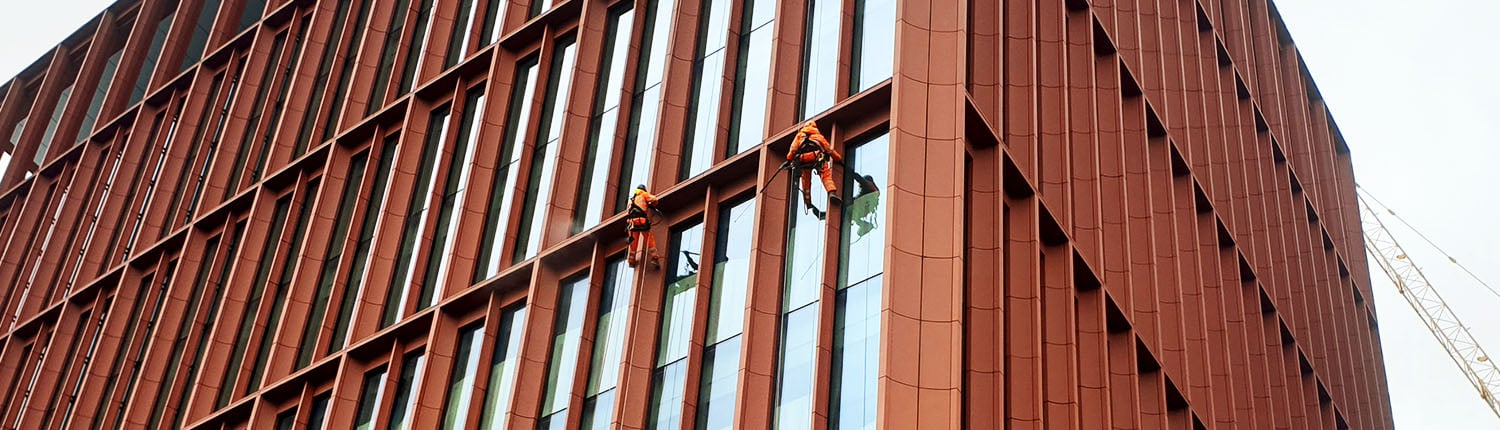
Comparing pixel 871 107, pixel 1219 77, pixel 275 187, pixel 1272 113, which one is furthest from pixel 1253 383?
pixel 275 187

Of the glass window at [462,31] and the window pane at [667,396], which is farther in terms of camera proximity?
the glass window at [462,31]

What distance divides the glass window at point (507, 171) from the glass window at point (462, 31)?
10.8 ft

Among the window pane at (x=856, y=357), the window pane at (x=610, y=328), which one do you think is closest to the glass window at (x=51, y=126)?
the window pane at (x=610, y=328)

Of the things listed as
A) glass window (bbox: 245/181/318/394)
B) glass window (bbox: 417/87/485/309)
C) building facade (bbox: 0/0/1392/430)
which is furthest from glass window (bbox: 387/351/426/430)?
glass window (bbox: 245/181/318/394)

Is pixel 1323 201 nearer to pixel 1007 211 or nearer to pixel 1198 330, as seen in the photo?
pixel 1198 330

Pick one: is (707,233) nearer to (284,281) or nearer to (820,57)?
(820,57)

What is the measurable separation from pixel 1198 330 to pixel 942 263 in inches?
593

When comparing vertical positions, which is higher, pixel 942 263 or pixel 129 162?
pixel 129 162

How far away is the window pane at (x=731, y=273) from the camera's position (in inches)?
1152

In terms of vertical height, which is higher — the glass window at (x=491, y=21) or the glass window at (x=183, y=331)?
the glass window at (x=491, y=21)

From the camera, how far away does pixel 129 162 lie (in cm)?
5872

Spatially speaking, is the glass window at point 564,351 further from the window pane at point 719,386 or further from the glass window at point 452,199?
the glass window at point 452,199

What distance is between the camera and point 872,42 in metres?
31.8

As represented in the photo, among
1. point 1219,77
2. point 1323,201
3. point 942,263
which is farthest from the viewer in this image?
point 1323,201
